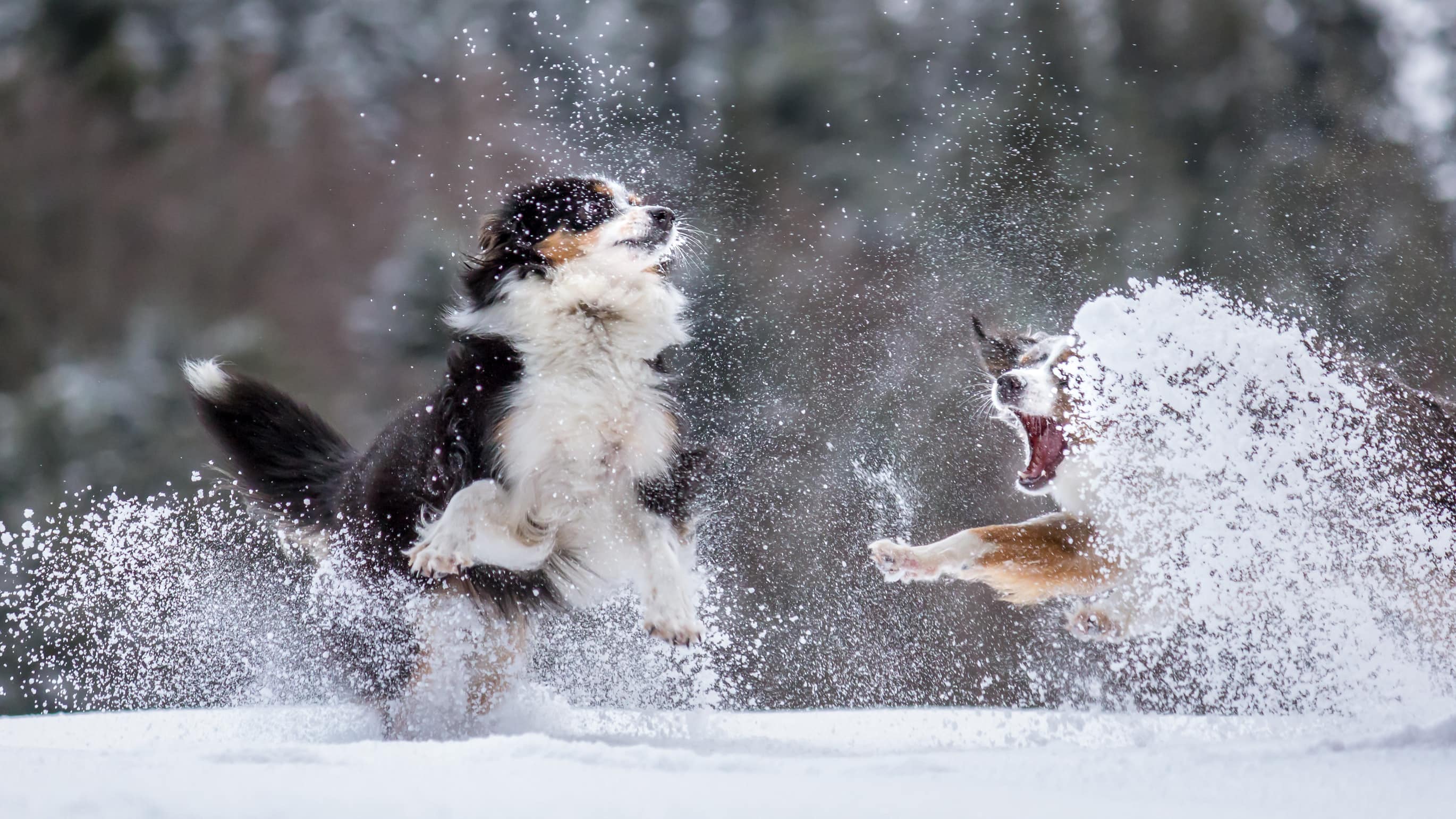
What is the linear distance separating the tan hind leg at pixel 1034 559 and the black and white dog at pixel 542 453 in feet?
2.28

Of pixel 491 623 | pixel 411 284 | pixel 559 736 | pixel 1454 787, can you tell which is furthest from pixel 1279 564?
pixel 411 284

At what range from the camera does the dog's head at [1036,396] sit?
373 cm

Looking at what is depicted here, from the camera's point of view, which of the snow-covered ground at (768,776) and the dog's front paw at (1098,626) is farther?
the dog's front paw at (1098,626)

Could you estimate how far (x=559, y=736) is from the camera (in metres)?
3.41

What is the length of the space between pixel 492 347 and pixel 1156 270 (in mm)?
6466

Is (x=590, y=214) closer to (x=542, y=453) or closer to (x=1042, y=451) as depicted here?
(x=542, y=453)

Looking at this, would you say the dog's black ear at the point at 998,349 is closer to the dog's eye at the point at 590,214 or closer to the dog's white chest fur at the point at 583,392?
the dog's white chest fur at the point at 583,392

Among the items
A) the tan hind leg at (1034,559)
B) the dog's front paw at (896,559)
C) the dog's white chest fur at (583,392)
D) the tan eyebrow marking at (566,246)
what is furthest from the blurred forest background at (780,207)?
the tan hind leg at (1034,559)

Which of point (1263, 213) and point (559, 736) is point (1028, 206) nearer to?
point (1263, 213)

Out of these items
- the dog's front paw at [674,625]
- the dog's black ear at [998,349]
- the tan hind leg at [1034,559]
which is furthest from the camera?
the dog's black ear at [998,349]

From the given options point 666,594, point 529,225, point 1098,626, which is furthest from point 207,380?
point 1098,626

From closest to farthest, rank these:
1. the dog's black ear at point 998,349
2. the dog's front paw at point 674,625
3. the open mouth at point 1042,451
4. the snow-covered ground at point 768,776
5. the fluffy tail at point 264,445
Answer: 1. the snow-covered ground at point 768,776
2. the dog's front paw at point 674,625
3. the open mouth at point 1042,451
4. the dog's black ear at point 998,349
5. the fluffy tail at point 264,445

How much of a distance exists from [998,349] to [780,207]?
6339mm

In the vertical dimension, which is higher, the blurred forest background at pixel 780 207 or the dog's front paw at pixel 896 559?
the blurred forest background at pixel 780 207
